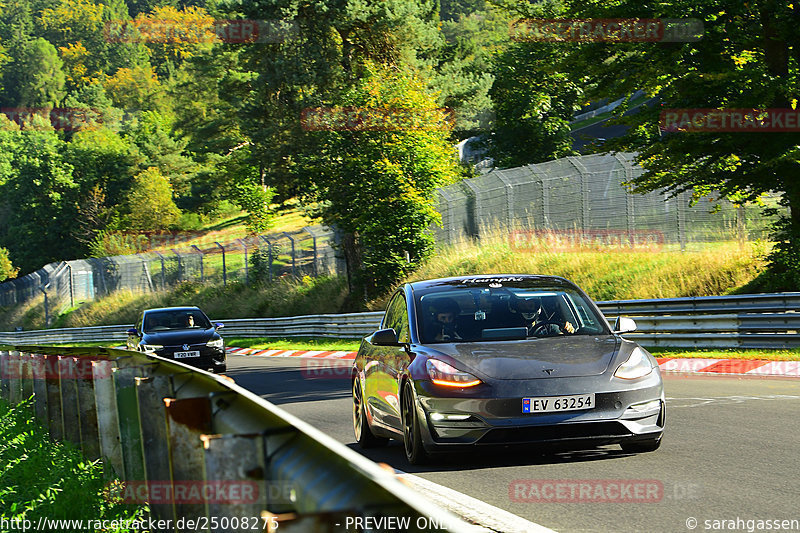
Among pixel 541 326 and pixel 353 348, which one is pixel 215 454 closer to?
pixel 541 326

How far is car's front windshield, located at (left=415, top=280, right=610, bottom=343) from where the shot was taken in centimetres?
912

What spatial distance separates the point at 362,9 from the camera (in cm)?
4259

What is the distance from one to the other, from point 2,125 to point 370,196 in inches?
4913

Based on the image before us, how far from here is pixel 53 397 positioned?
9.91m

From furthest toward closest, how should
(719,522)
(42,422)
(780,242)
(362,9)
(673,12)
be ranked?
(362,9) → (780,242) → (673,12) → (42,422) → (719,522)

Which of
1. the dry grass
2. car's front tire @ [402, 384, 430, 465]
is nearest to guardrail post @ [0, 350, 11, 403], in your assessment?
car's front tire @ [402, 384, 430, 465]

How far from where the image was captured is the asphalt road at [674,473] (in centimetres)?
609

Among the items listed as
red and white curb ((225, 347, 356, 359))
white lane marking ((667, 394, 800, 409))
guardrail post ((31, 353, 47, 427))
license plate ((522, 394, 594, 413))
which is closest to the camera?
license plate ((522, 394, 594, 413))

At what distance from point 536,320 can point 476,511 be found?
3203 millimetres

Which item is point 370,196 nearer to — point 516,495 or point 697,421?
point 697,421

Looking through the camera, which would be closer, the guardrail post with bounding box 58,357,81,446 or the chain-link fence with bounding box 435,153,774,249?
the guardrail post with bounding box 58,357,81,446

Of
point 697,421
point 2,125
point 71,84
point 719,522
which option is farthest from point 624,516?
point 71,84
